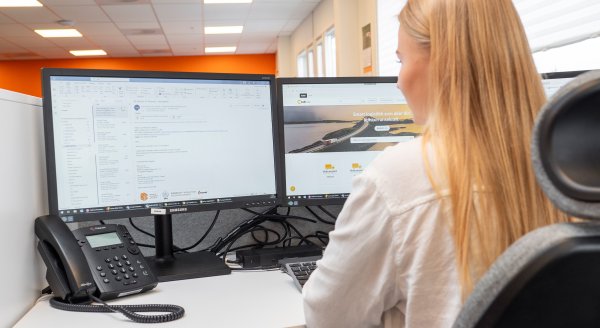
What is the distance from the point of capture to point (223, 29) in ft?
24.2

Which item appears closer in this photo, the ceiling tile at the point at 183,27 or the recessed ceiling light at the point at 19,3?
the recessed ceiling light at the point at 19,3

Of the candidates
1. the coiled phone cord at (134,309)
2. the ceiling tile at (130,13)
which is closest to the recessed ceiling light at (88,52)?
the ceiling tile at (130,13)

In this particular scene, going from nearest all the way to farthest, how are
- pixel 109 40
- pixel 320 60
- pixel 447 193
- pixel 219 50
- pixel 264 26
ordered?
pixel 447 193
pixel 320 60
pixel 264 26
pixel 109 40
pixel 219 50

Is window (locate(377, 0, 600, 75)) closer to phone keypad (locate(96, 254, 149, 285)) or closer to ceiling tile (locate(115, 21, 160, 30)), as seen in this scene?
phone keypad (locate(96, 254, 149, 285))

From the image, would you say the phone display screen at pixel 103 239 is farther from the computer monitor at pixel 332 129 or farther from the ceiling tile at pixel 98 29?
the ceiling tile at pixel 98 29

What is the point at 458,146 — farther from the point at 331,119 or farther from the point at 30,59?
the point at 30,59

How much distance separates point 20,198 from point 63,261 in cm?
13

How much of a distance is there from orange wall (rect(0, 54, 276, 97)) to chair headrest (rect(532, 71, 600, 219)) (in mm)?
8930

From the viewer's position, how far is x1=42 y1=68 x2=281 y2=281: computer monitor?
102 cm

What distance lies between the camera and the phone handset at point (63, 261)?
0.93m

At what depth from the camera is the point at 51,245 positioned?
3.16 feet

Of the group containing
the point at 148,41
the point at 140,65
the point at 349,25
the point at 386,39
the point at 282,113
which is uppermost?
the point at 148,41

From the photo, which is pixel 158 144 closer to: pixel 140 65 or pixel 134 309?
pixel 134 309

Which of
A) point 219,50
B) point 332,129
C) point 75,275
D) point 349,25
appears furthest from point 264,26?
point 75,275
